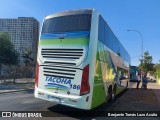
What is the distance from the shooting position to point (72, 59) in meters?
11.1

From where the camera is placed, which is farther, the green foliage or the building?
the building

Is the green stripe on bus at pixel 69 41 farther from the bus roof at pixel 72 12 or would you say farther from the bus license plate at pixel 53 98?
the bus license plate at pixel 53 98

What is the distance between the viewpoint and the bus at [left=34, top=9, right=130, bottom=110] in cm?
1083

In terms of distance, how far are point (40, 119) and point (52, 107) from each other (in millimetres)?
2809

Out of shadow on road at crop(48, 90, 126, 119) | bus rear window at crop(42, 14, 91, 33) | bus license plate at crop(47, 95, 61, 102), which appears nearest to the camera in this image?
bus license plate at crop(47, 95, 61, 102)

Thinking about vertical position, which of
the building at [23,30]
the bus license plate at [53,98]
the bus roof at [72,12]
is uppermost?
the building at [23,30]

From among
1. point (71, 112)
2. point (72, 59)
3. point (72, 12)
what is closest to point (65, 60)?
point (72, 59)

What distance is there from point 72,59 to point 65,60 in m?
0.32

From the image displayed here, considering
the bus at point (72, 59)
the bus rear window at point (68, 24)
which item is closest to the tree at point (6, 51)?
the bus at point (72, 59)

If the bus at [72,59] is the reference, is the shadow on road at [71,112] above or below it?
below

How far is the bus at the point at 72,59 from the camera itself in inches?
426

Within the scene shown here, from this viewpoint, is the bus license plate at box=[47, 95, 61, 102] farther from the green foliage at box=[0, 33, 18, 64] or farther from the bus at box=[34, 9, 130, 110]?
the green foliage at box=[0, 33, 18, 64]

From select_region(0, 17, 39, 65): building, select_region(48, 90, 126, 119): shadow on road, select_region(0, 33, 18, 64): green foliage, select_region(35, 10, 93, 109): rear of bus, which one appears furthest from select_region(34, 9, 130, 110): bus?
select_region(0, 17, 39, 65): building

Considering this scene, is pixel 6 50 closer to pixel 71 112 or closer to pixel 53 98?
pixel 71 112
